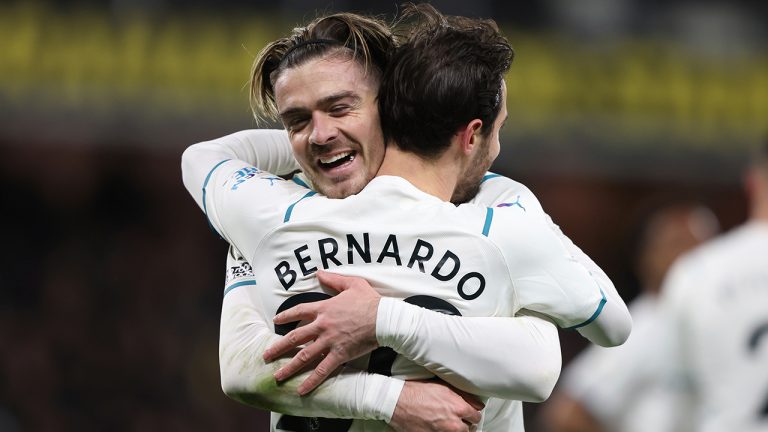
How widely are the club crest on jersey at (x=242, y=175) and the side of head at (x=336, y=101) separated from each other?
126 millimetres

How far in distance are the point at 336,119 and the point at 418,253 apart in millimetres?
462

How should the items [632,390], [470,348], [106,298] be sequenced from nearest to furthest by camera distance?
[470,348] → [632,390] → [106,298]

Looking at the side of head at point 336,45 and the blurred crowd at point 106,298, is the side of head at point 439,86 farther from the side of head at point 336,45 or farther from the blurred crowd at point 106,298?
the blurred crowd at point 106,298

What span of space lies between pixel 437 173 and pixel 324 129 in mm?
310

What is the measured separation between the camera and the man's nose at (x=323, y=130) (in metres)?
2.90

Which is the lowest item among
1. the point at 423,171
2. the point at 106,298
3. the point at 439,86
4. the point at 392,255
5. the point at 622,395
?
the point at 106,298

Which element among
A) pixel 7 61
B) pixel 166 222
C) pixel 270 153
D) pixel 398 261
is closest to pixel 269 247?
pixel 398 261

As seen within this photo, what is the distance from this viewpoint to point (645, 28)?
1199 centimetres

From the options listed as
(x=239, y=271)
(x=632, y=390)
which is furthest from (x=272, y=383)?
(x=632, y=390)

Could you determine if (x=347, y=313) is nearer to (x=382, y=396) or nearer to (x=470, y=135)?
(x=382, y=396)

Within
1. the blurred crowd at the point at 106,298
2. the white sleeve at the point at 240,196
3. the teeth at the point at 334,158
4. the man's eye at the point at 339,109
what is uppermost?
the man's eye at the point at 339,109

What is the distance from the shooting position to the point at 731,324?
4.75 m

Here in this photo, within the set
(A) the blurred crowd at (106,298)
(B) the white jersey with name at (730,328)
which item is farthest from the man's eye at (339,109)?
(A) the blurred crowd at (106,298)

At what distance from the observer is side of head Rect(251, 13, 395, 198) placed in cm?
292
